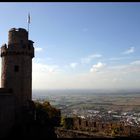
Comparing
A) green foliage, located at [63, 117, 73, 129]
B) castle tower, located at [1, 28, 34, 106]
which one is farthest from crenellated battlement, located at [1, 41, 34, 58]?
green foliage, located at [63, 117, 73, 129]

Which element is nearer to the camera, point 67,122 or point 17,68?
point 17,68

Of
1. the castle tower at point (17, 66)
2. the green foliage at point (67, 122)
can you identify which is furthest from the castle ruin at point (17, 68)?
the green foliage at point (67, 122)

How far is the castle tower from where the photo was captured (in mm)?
21516

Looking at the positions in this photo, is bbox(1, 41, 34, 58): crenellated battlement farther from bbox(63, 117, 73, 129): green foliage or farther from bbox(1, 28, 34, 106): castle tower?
bbox(63, 117, 73, 129): green foliage

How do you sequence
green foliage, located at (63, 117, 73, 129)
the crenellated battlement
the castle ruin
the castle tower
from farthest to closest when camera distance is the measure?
green foliage, located at (63, 117, 73, 129) → the crenellated battlement → the castle tower → the castle ruin

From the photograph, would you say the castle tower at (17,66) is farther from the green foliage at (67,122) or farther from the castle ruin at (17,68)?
the green foliage at (67,122)

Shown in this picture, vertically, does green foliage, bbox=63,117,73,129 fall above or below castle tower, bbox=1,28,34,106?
below

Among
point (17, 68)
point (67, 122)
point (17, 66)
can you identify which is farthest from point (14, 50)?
point (67, 122)

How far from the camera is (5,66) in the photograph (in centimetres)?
2198

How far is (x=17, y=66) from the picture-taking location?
21.7 metres

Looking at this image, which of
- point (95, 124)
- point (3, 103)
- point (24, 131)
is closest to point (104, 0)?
point (3, 103)

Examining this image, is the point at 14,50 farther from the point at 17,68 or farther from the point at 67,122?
the point at 67,122

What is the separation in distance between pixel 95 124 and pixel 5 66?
37.1 ft

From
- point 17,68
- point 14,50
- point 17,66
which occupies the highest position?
point 14,50
